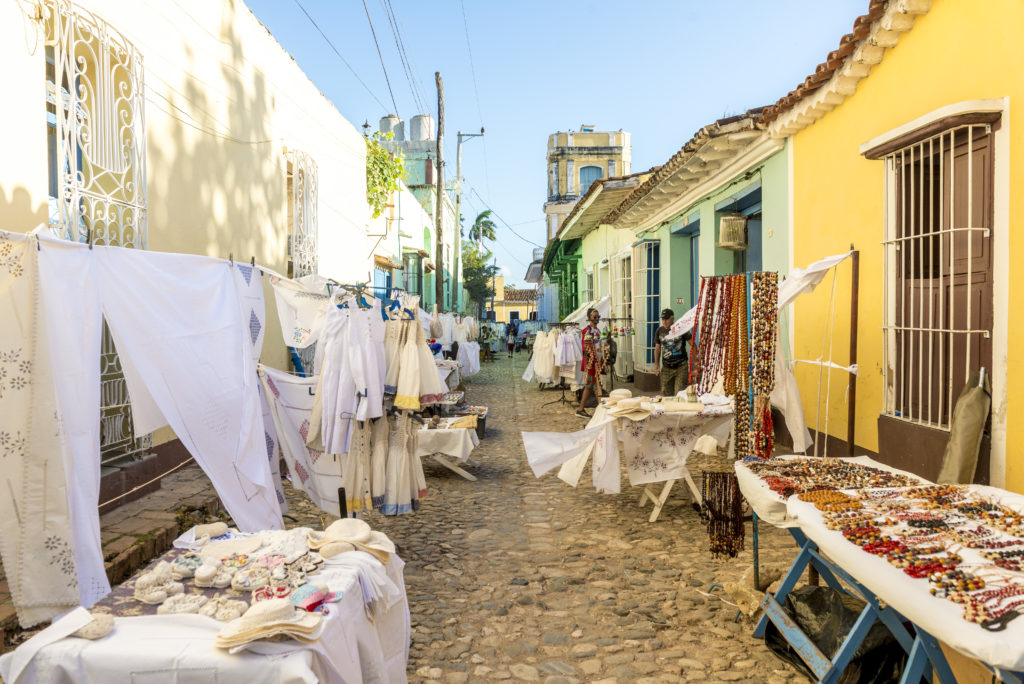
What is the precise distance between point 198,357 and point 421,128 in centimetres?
2502

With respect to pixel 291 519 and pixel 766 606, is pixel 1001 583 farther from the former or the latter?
pixel 291 519

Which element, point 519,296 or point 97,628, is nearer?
point 97,628

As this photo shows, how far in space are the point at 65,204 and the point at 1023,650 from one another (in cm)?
563

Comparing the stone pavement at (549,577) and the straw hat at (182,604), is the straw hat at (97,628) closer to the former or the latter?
the straw hat at (182,604)

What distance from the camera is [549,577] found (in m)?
4.47

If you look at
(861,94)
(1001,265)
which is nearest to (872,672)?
(1001,265)

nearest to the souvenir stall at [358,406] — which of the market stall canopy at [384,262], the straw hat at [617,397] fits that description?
the straw hat at [617,397]

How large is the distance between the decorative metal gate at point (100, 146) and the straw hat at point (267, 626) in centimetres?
365

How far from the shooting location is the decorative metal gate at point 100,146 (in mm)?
4613

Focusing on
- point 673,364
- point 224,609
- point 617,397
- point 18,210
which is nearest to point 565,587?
point 617,397

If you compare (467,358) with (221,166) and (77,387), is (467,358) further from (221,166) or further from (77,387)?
(77,387)

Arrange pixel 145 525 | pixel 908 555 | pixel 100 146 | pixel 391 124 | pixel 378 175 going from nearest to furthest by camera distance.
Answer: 1. pixel 908 555
2. pixel 145 525
3. pixel 100 146
4. pixel 378 175
5. pixel 391 124

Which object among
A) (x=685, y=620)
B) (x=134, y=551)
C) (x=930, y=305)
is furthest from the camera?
(x=930, y=305)

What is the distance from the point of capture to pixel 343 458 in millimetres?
5078
